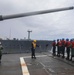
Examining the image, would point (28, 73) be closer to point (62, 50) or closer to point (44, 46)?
point (62, 50)

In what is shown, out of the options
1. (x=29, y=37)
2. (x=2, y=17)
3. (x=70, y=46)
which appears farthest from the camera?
(x=29, y=37)

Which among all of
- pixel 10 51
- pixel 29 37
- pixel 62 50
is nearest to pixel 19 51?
pixel 10 51

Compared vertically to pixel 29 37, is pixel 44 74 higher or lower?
lower

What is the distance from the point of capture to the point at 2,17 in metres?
16.3

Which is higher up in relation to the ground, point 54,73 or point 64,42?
point 64,42

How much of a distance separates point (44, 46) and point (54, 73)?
26264 millimetres

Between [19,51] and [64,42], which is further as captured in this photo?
[19,51]

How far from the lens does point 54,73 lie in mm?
19844

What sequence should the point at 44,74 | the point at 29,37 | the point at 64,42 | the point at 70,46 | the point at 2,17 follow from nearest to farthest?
the point at 2,17, the point at 44,74, the point at 70,46, the point at 64,42, the point at 29,37

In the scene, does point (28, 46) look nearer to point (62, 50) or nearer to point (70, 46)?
point (62, 50)

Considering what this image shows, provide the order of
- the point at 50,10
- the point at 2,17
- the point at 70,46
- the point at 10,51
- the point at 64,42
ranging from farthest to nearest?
the point at 10,51
the point at 64,42
the point at 70,46
the point at 50,10
the point at 2,17

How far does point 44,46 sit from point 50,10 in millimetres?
28118

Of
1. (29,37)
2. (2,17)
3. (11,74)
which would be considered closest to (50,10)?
(2,17)

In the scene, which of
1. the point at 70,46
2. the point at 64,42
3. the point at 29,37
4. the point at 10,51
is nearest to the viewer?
the point at 70,46
